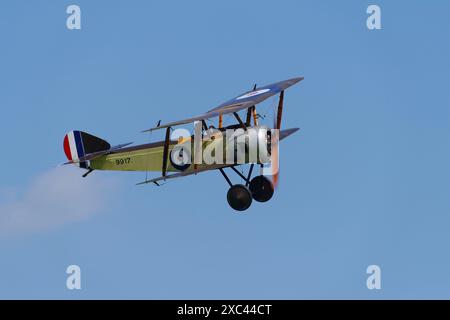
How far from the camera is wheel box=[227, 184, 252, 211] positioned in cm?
3081

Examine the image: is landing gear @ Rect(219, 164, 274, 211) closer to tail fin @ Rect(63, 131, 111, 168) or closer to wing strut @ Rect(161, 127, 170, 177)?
wing strut @ Rect(161, 127, 170, 177)

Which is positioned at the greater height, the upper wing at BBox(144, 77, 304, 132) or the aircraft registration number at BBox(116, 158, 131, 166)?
the upper wing at BBox(144, 77, 304, 132)

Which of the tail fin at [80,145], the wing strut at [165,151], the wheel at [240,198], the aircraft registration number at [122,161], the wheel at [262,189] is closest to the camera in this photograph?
the wheel at [240,198]

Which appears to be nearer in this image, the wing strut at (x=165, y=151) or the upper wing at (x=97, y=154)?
the wing strut at (x=165, y=151)

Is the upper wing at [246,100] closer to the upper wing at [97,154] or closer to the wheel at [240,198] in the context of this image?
the wheel at [240,198]

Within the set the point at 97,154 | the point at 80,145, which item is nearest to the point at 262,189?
the point at 97,154

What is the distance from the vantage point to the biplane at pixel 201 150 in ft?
102

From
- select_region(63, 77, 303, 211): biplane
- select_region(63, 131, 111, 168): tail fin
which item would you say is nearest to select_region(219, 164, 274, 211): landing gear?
select_region(63, 77, 303, 211): biplane

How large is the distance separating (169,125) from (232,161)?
2262 millimetres

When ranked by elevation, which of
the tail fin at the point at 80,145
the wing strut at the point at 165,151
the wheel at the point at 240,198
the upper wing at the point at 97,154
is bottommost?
the wheel at the point at 240,198

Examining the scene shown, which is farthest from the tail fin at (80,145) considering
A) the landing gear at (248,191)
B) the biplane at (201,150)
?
the landing gear at (248,191)

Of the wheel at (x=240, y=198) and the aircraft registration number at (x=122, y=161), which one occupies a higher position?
the aircraft registration number at (x=122, y=161)

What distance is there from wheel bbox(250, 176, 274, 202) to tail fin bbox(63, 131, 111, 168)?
4.43 m

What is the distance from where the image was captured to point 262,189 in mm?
32250
